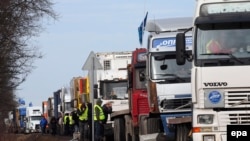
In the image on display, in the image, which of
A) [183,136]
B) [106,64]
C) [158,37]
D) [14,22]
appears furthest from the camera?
[106,64]

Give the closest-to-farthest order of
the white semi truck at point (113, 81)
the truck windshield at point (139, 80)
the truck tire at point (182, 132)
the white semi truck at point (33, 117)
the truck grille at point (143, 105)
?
the truck tire at point (182, 132) < the truck grille at point (143, 105) < the truck windshield at point (139, 80) < the white semi truck at point (113, 81) < the white semi truck at point (33, 117)

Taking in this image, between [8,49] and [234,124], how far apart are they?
19.7 metres

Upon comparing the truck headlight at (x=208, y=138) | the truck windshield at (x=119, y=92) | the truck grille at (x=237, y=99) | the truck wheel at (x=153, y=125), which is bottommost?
the truck headlight at (x=208, y=138)

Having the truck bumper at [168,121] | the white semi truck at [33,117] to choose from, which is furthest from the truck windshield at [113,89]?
the white semi truck at [33,117]

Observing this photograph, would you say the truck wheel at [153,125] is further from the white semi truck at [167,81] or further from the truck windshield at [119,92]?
the truck windshield at [119,92]

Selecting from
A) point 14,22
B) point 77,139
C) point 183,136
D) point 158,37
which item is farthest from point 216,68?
point 77,139

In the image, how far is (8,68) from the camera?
35.2 meters

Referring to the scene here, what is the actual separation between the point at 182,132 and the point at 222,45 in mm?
4870

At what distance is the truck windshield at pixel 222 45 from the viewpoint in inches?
607

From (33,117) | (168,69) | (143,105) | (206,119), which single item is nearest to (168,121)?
(168,69)

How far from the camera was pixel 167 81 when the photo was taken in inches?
856

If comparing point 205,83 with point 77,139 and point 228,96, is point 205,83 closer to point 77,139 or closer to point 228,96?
point 228,96

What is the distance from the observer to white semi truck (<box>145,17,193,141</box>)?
21.5 meters

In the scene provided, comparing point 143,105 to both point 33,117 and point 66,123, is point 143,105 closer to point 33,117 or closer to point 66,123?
point 66,123
